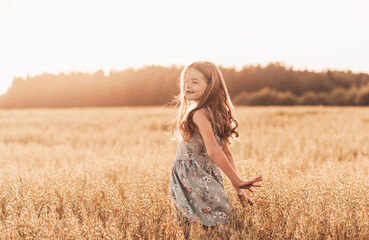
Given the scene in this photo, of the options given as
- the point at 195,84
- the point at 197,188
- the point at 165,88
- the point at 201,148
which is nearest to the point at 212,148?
the point at 201,148

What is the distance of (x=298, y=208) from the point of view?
278 centimetres

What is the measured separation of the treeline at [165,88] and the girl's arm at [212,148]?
27.4 meters

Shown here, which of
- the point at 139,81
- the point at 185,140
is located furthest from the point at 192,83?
the point at 139,81

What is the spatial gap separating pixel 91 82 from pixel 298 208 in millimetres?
45429

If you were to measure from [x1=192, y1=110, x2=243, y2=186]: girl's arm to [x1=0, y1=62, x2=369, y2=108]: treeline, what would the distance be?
27369 mm

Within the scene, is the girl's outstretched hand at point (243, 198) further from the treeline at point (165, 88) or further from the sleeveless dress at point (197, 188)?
the treeline at point (165, 88)

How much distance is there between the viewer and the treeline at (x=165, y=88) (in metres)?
31.5

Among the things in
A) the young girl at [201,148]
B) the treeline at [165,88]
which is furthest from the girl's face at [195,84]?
the treeline at [165,88]

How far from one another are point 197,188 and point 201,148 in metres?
0.33

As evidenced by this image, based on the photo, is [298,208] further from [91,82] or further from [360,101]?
[91,82]

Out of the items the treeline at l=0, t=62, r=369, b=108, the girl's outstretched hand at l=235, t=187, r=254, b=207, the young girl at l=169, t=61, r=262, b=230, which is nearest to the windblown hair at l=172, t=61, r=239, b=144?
the young girl at l=169, t=61, r=262, b=230

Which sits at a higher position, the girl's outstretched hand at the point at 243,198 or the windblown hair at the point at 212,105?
the windblown hair at the point at 212,105

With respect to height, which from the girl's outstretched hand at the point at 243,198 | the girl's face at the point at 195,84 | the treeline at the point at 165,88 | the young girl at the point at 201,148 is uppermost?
the treeline at the point at 165,88

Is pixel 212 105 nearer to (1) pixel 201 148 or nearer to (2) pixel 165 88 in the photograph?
(1) pixel 201 148
